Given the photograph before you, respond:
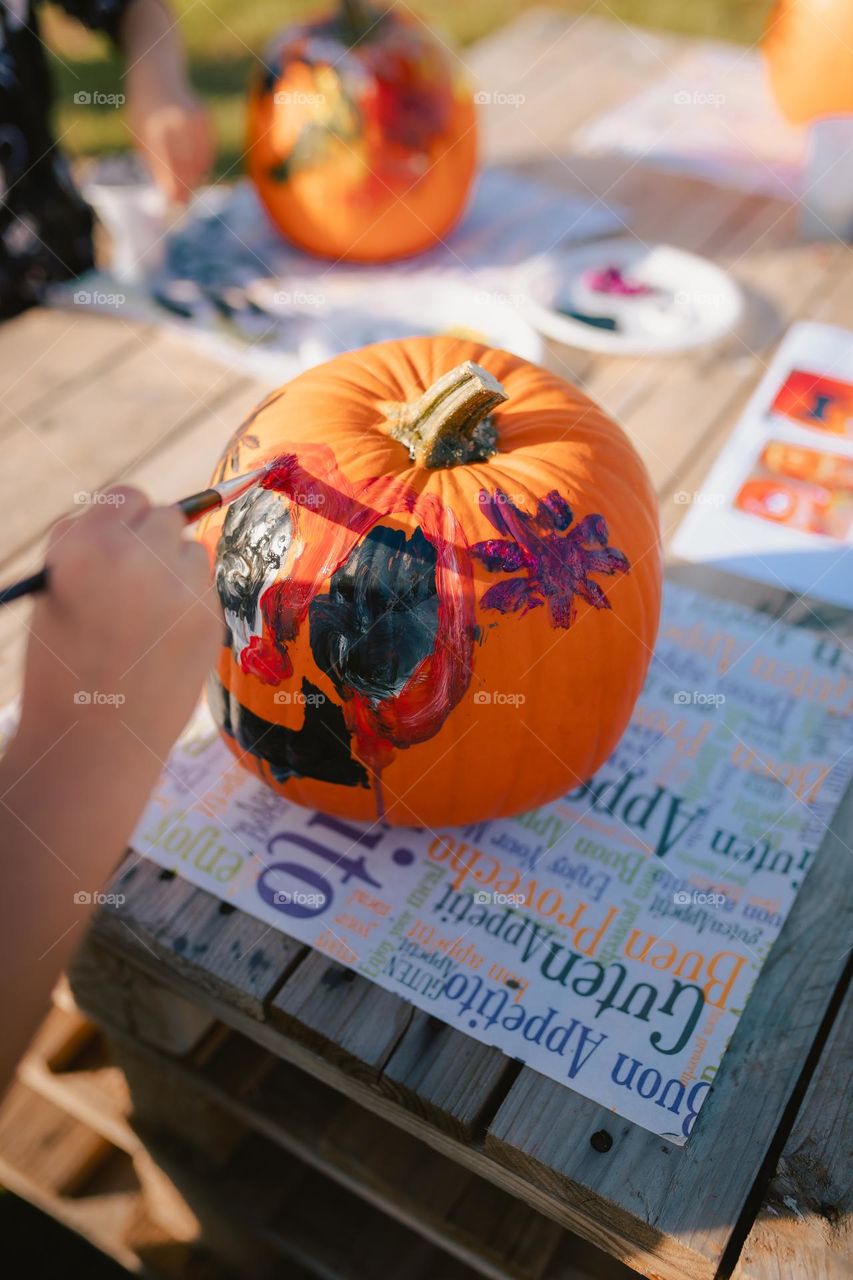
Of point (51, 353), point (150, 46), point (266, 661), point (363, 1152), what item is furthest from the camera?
point (150, 46)

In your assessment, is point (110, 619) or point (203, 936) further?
point (203, 936)

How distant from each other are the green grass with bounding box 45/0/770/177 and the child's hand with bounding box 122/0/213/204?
165 cm

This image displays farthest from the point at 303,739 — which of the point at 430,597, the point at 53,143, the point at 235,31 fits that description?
the point at 235,31

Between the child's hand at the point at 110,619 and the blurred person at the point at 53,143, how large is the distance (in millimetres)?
1216

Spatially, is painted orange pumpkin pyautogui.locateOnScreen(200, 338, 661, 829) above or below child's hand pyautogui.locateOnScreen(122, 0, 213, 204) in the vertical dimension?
below

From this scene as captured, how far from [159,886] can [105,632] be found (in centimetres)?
33

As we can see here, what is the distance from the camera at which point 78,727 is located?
2.52 ft

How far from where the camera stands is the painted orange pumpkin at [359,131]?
175cm

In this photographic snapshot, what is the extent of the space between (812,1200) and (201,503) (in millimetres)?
684

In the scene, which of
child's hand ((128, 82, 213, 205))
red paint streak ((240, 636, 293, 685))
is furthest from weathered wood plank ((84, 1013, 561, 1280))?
child's hand ((128, 82, 213, 205))

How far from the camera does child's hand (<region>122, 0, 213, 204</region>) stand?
1871mm

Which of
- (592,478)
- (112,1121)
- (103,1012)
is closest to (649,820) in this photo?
(592,478)

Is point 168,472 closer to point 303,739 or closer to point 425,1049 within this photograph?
point 303,739

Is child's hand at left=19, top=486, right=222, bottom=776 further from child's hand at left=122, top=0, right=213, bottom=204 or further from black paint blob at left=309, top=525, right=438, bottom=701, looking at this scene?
child's hand at left=122, top=0, right=213, bottom=204
